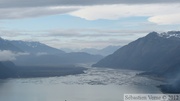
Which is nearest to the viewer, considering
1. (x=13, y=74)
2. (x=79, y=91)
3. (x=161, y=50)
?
(x=79, y=91)

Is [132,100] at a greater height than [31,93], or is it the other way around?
[132,100]

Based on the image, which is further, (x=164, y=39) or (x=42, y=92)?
(x=164, y=39)

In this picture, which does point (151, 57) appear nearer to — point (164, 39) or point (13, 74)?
point (164, 39)

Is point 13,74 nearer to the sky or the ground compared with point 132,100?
nearer to the ground

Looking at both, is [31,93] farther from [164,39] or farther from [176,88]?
[164,39]

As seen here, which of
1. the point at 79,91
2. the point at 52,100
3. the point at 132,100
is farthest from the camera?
the point at 79,91

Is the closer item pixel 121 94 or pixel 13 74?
pixel 121 94

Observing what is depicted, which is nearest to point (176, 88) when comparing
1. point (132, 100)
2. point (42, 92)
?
point (42, 92)

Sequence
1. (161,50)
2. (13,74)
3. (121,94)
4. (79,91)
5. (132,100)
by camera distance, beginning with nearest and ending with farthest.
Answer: (132,100)
(121,94)
(79,91)
(13,74)
(161,50)

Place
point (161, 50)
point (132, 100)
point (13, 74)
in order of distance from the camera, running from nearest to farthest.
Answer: point (132, 100), point (13, 74), point (161, 50)

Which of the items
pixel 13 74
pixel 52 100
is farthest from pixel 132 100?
pixel 13 74
